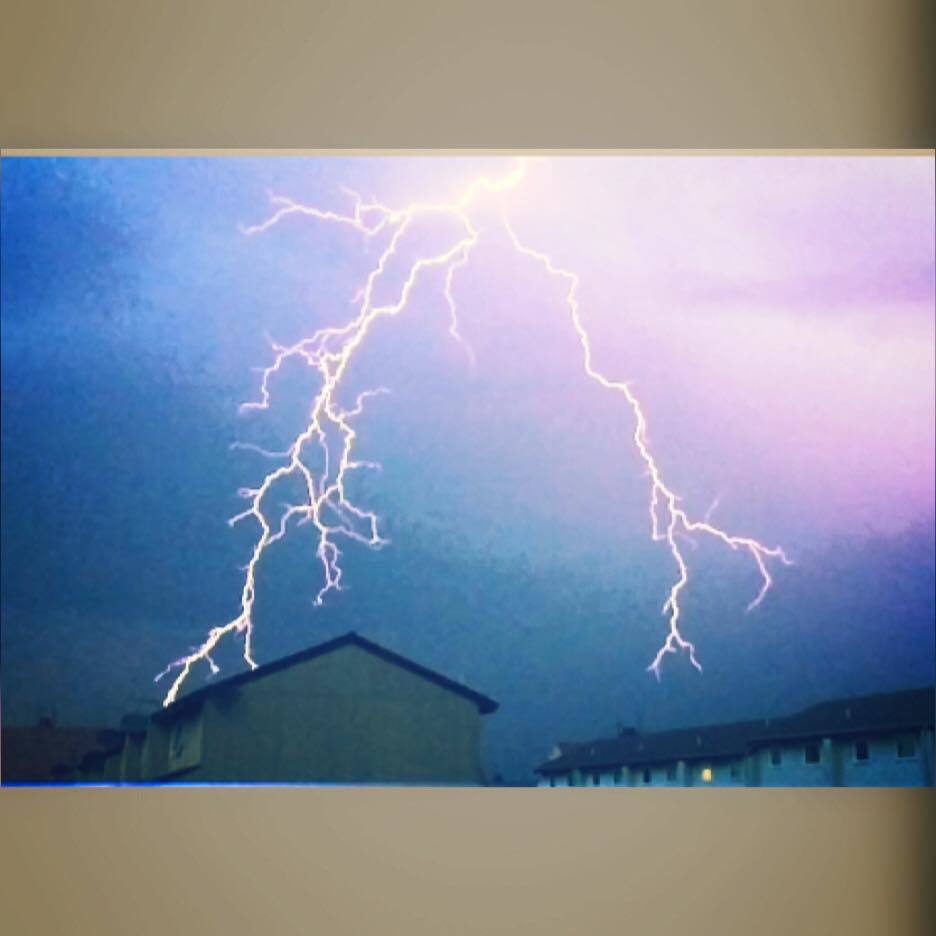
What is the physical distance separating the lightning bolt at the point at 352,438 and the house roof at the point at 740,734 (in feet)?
0.43

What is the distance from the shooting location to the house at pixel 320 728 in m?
2.81

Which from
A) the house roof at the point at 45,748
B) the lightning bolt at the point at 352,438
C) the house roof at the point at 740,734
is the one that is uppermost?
the lightning bolt at the point at 352,438

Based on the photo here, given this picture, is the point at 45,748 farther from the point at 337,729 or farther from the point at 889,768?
the point at 889,768

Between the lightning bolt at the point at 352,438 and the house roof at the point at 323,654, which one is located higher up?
the lightning bolt at the point at 352,438

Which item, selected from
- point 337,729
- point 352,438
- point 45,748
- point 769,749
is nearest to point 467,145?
point 352,438

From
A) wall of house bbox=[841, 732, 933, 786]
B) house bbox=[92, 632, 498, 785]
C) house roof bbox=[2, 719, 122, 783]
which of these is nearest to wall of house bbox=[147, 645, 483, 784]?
house bbox=[92, 632, 498, 785]

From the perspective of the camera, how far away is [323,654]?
282cm

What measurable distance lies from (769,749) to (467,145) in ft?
3.98

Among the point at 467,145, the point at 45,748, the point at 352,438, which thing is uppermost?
the point at 467,145

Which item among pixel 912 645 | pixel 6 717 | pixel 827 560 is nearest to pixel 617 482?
pixel 827 560

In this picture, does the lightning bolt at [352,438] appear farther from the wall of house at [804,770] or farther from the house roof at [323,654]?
the wall of house at [804,770]

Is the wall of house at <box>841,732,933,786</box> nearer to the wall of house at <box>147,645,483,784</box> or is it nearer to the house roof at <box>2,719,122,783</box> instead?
the wall of house at <box>147,645,483,784</box>

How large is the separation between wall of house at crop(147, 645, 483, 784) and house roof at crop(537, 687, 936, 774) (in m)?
0.19

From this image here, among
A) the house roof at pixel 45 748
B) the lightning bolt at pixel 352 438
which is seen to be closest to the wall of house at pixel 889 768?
the lightning bolt at pixel 352 438
